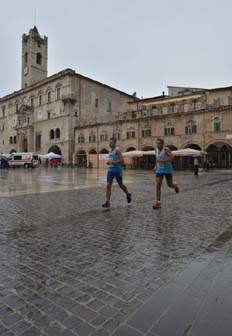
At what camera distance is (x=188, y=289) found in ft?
7.84

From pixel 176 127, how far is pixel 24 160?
25.1m

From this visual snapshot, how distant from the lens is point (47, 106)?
52.7 meters

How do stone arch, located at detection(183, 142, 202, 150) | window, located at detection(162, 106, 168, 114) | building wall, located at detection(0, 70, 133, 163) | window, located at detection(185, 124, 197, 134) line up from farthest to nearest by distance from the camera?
building wall, located at detection(0, 70, 133, 163) → window, located at detection(162, 106, 168, 114) → stone arch, located at detection(183, 142, 202, 150) → window, located at detection(185, 124, 197, 134)

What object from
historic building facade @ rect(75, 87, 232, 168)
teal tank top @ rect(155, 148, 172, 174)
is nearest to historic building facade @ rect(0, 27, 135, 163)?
historic building facade @ rect(75, 87, 232, 168)

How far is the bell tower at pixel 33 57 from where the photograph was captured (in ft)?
197

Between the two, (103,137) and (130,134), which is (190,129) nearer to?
(130,134)

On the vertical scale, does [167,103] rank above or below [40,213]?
above

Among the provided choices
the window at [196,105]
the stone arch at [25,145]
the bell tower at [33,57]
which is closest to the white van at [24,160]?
the stone arch at [25,145]

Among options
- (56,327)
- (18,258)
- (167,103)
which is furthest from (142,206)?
(167,103)

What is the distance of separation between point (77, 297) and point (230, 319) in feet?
4.30

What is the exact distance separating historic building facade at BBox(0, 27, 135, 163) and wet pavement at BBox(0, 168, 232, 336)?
44256 millimetres

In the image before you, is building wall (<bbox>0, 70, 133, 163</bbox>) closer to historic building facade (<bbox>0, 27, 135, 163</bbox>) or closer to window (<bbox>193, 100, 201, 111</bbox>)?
historic building facade (<bbox>0, 27, 135, 163</bbox>)

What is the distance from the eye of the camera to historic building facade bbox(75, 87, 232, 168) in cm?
3406

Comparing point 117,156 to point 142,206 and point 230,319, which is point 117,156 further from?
point 230,319
